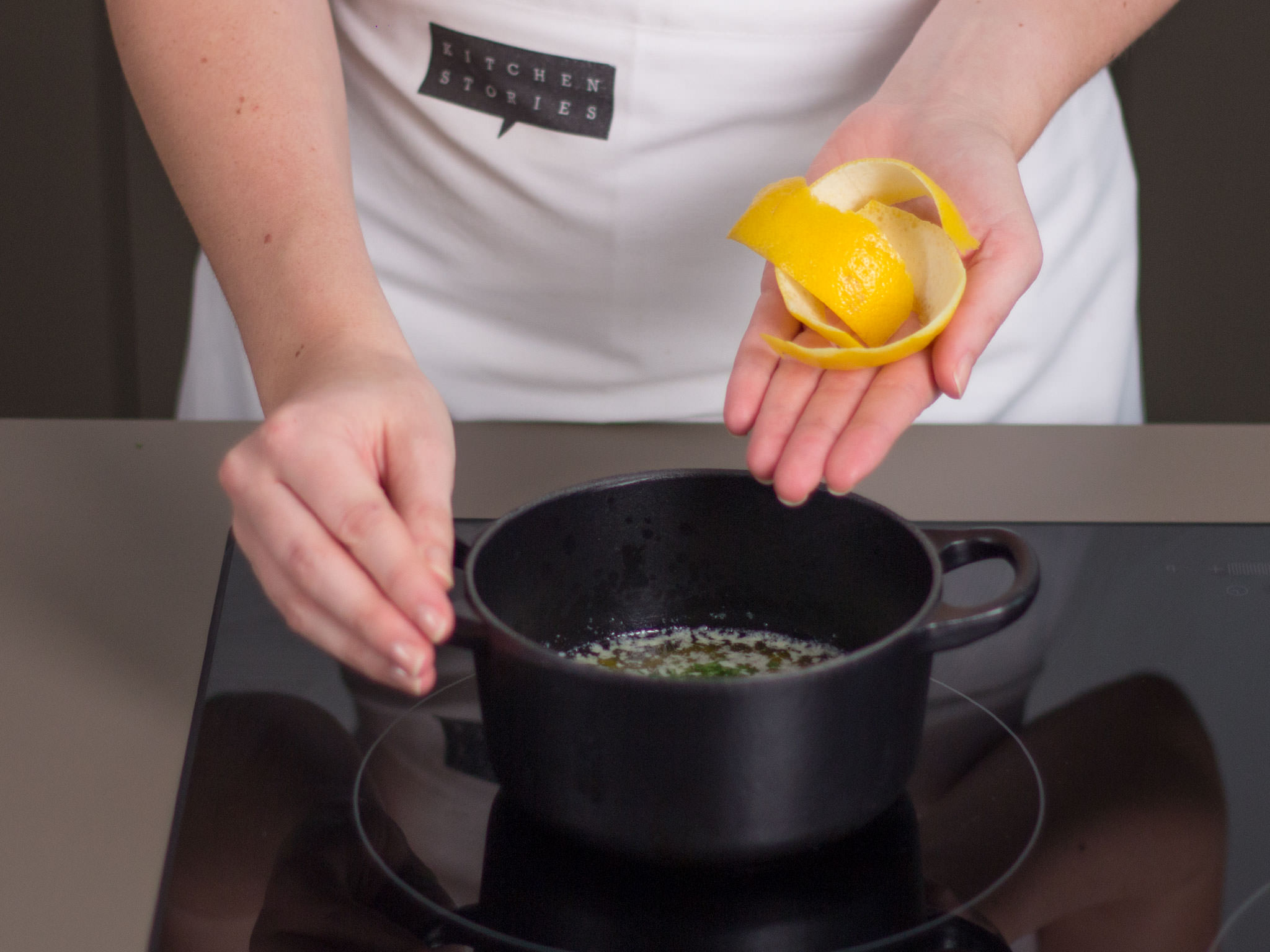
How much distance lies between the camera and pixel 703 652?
0.57 metres

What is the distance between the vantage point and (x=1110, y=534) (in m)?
0.69

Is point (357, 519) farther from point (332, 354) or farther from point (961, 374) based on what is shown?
point (961, 374)

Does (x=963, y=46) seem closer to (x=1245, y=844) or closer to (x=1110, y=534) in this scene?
(x=1110, y=534)

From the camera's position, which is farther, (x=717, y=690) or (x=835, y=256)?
(x=835, y=256)

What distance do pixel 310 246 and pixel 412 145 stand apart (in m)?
0.34

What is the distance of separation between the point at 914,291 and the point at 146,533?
0.44 metres

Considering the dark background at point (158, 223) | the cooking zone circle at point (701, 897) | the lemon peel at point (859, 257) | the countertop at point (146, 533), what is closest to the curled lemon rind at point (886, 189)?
the lemon peel at point (859, 257)

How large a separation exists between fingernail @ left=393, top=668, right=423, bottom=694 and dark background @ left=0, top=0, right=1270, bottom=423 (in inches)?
68.4

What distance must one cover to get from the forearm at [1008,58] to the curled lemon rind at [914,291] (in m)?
0.10

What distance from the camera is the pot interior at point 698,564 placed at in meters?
0.51

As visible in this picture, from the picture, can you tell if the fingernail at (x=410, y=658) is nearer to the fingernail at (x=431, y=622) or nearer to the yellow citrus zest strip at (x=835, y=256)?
the fingernail at (x=431, y=622)

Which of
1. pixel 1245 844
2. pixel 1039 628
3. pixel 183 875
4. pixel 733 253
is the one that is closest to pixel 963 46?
pixel 733 253

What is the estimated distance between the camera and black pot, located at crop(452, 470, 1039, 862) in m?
0.40

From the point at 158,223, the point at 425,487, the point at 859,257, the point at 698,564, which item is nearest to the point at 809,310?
the point at 859,257
